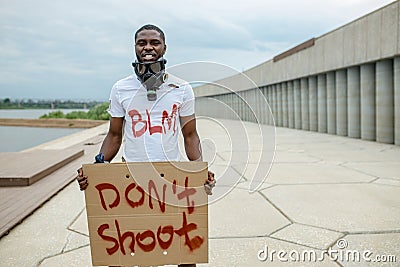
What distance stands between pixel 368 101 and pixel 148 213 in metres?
8.15

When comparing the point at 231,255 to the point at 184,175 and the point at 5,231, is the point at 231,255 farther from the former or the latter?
the point at 5,231

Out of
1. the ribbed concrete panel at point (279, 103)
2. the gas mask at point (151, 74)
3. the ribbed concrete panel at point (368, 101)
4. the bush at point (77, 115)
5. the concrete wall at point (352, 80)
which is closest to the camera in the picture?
the gas mask at point (151, 74)

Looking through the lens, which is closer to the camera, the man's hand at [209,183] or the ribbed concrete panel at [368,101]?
the man's hand at [209,183]

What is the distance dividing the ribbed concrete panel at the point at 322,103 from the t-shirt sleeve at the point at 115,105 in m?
10.5

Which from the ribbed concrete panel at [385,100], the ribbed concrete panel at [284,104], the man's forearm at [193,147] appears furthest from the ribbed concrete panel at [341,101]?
the man's forearm at [193,147]

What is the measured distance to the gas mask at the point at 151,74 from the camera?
5.45 ft

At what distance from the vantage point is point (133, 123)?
1725 millimetres

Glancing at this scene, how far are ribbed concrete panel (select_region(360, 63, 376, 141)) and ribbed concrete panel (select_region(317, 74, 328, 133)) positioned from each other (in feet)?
8.58

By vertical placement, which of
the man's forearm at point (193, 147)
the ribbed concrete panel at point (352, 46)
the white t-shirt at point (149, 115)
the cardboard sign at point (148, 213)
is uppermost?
the ribbed concrete panel at point (352, 46)

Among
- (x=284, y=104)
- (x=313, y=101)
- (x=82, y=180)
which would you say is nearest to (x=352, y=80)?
(x=313, y=101)

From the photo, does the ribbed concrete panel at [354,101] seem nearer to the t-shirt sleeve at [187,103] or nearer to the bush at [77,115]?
the t-shirt sleeve at [187,103]

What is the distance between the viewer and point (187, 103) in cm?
178

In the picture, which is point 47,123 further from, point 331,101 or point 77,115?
point 331,101

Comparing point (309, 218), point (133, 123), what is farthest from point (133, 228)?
point (309, 218)
